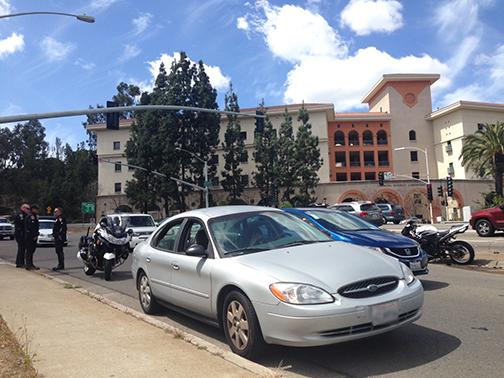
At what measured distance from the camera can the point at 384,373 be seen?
4.54m

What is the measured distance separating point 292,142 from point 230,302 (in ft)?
182

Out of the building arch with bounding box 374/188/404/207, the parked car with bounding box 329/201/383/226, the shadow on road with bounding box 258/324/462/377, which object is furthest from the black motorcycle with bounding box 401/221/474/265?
the building arch with bounding box 374/188/404/207

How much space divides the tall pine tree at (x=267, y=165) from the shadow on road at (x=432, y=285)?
49.7m

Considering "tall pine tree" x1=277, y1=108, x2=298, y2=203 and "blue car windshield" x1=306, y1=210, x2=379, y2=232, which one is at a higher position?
"tall pine tree" x1=277, y1=108, x2=298, y2=203

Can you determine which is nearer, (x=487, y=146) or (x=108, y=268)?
(x=108, y=268)

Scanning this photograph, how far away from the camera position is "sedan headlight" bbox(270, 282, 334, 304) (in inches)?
178

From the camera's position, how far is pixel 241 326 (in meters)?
4.99

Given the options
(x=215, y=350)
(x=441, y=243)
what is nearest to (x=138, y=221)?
(x=441, y=243)

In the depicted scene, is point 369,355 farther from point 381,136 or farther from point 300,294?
point 381,136

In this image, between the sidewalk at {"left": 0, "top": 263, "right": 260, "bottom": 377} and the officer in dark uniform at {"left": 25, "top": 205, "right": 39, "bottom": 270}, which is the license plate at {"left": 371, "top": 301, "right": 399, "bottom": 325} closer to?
the sidewalk at {"left": 0, "top": 263, "right": 260, "bottom": 377}

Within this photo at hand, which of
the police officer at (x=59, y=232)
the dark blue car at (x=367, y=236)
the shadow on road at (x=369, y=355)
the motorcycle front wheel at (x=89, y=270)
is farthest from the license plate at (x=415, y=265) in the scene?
the police officer at (x=59, y=232)

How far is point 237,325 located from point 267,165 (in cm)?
5624

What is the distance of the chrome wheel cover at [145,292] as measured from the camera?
7.29 meters

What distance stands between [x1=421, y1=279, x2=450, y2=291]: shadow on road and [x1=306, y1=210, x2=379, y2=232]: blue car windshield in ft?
4.69
